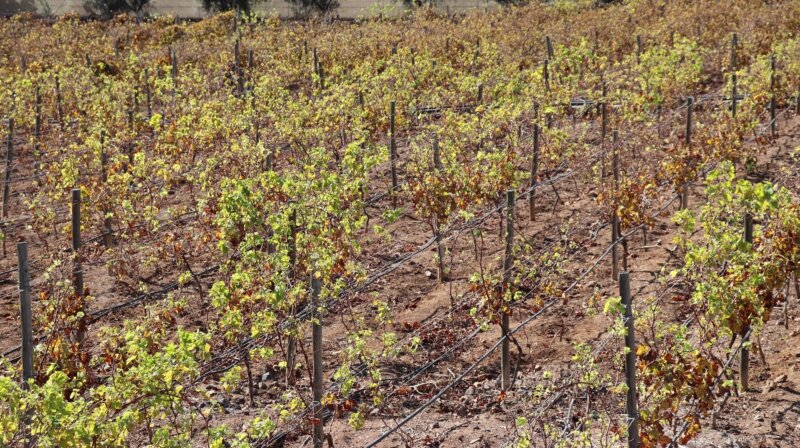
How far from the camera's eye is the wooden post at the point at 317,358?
513 cm

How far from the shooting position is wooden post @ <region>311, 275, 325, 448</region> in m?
5.13

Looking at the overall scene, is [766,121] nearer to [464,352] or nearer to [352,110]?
[352,110]

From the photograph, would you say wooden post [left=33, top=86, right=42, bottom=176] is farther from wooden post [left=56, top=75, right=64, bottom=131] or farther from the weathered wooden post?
the weathered wooden post

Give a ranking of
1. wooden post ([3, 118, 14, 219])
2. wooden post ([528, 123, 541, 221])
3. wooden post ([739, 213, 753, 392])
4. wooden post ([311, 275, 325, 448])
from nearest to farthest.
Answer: wooden post ([311, 275, 325, 448]) < wooden post ([739, 213, 753, 392]) < wooden post ([528, 123, 541, 221]) < wooden post ([3, 118, 14, 219])

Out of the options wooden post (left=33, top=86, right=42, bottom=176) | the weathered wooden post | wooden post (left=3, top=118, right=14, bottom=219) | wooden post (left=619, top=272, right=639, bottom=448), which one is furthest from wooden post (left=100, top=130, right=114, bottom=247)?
wooden post (left=619, top=272, right=639, bottom=448)

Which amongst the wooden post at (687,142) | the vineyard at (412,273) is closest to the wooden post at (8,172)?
the vineyard at (412,273)

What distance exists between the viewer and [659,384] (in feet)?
16.9

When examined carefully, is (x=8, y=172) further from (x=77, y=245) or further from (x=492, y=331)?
(x=492, y=331)

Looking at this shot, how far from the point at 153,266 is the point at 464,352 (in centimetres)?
376

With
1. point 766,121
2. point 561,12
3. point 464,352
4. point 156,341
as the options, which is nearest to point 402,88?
point 766,121

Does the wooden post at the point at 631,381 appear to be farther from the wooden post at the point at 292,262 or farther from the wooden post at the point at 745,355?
the wooden post at the point at 292,262

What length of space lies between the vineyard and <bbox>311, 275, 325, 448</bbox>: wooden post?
0.03m

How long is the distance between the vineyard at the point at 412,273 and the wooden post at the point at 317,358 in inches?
1.1

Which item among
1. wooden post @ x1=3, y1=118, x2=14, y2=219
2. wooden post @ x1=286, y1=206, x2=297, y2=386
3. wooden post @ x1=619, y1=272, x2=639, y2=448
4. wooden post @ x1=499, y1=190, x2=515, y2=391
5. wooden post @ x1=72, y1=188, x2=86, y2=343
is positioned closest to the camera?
wooden post @ x1=619, y1=272, x2=639, y2=448
